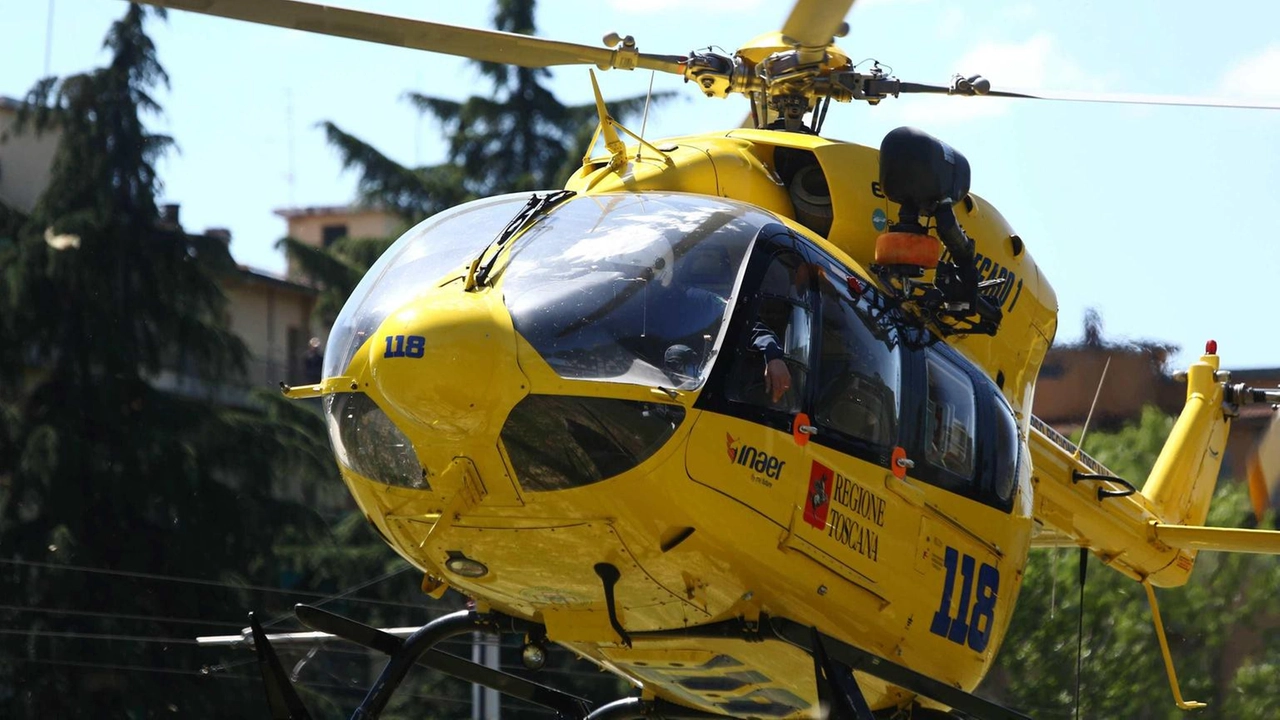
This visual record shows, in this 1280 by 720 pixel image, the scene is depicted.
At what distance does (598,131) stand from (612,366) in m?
1.77

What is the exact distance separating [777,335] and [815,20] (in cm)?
296

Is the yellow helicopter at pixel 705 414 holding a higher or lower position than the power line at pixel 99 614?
higher

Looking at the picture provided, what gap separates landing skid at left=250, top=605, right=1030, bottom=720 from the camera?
730 cm

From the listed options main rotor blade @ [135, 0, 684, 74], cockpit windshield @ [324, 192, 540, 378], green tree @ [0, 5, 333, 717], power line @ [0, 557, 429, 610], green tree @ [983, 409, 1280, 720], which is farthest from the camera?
green tree @ [983, 409, 1280, 720]

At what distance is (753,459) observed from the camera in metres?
6.86

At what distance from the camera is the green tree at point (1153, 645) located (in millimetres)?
22906

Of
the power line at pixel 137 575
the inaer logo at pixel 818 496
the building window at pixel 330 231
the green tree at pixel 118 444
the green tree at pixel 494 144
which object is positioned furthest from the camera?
the building window at pixel 330 231

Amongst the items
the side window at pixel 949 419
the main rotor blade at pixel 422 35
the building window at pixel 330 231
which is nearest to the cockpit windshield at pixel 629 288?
the side window at pixel 949 419

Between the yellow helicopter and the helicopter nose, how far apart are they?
11 mm

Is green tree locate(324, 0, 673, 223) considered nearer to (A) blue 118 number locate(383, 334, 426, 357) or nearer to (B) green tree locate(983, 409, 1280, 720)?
(B) green tree locate(983, 409, 1280, 720)

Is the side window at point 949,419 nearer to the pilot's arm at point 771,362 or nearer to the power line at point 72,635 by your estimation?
the pilot's arm at point 771,362

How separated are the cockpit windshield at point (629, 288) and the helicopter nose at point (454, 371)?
133 mm

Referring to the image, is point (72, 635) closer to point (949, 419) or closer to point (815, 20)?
point (815, 20)

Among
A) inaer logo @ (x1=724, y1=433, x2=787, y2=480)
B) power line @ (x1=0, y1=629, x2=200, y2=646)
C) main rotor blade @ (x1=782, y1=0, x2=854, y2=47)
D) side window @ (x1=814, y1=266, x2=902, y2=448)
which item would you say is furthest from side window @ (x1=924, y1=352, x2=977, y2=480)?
power line @ (x1=0, y1=629, x2=200, y2=646)
